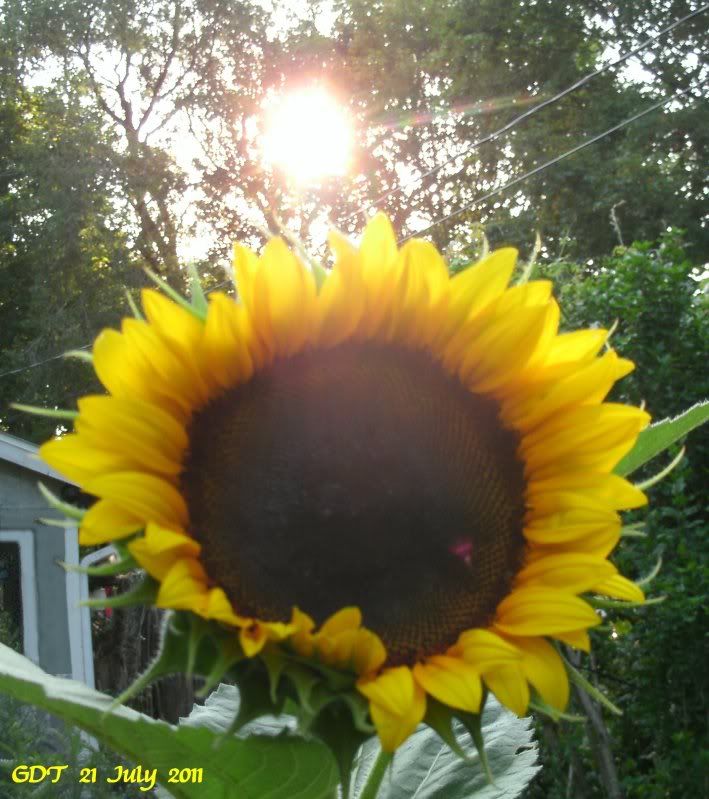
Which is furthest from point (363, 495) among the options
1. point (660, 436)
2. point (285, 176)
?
point (285, 176)

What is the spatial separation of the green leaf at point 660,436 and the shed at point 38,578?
247 inches

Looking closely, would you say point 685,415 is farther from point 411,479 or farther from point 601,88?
point 601,88

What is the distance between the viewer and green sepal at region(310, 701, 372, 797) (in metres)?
0.73

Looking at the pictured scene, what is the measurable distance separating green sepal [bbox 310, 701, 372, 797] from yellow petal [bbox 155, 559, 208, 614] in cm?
11

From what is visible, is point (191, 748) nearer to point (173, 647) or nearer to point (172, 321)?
point (173, 647)

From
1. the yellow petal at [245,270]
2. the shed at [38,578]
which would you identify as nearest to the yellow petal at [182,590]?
the yellow petal at [245,270]

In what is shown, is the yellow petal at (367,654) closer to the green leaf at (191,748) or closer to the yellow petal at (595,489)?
the green leaf at (191,748)

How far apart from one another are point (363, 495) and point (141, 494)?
178mm

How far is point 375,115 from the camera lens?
18.2 metres

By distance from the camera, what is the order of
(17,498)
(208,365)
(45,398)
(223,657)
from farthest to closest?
1. (45,398)
2. (17,498)
3. (208,365)
4. (223,657)

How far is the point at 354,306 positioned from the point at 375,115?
1801 cm

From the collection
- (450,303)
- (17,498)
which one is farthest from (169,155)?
(450,303)

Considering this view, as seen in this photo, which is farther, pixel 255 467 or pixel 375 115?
pixel 375 115

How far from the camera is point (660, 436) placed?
3.01 feet
